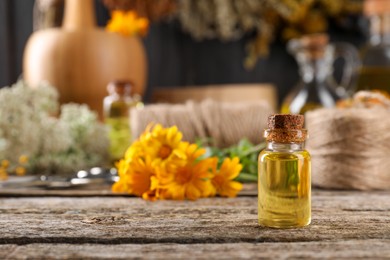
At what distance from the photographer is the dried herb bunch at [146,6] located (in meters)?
1.55

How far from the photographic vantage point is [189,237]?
52cm

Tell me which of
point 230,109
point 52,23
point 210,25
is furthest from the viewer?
point 210,25

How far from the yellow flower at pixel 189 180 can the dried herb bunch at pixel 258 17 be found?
1.10 meters

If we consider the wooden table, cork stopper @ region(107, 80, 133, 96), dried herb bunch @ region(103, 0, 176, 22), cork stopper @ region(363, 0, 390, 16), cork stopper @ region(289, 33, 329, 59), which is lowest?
the wooden table

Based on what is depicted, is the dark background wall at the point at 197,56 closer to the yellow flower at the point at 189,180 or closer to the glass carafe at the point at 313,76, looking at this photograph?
the glass carafe at the point at 313,76

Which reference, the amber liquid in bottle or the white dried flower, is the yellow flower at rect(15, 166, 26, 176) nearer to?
the white dried flower

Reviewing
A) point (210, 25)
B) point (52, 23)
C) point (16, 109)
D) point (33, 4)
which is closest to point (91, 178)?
point (16, 109)

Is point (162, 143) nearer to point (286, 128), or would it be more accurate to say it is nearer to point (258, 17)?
point (286, 128)

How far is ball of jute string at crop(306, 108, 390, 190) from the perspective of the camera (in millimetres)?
774

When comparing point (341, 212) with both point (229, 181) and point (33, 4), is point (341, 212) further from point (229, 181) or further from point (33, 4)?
point (33, 4)

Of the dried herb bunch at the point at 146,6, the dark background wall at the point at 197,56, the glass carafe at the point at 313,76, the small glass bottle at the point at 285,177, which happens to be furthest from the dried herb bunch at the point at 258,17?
the small glass bottle at the point at 285,177

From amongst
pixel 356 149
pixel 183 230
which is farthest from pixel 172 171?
pixel 356 149

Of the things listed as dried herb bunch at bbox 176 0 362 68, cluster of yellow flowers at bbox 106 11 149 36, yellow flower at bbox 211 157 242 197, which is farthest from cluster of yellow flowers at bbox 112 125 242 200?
dried herb bunch at bbox 176 0 362 68

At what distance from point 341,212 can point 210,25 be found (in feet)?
4.25
